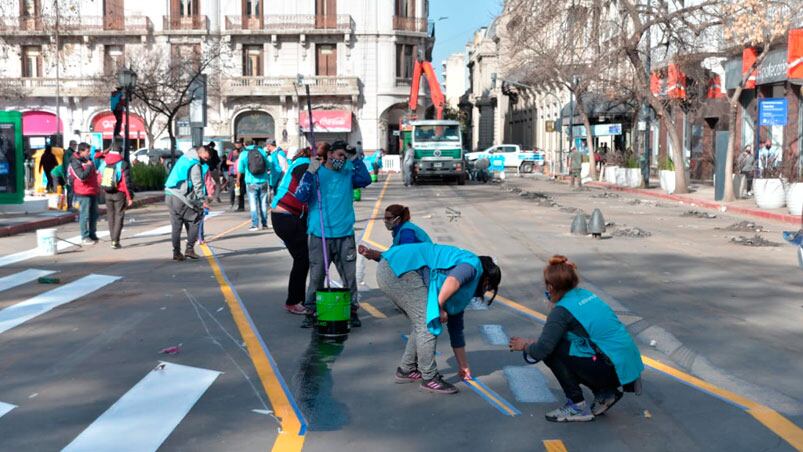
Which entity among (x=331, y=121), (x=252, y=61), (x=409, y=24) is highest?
(x=409, y=24)

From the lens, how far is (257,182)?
2003 centimetres

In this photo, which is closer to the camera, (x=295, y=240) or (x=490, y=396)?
(x=490, y=396)

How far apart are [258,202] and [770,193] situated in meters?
13.5

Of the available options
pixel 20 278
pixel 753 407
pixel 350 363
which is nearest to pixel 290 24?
pixel 20 278

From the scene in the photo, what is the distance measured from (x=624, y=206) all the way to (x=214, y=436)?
948 inches

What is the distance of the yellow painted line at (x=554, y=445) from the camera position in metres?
5.77

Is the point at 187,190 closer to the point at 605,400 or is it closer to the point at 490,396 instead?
the point at 490,396

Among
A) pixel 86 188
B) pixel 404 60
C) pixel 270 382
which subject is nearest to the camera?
pixel 270 382

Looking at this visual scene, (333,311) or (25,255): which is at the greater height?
(333,311)

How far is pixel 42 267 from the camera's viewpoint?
14742 millimetres

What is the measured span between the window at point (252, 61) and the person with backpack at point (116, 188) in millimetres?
47653

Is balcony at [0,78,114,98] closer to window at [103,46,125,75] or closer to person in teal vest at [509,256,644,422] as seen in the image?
window at [103,46,125,75]

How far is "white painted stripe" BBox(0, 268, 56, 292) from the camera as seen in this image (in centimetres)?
1285

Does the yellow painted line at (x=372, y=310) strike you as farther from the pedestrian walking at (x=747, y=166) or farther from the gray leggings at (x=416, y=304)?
the pedestrian walking at (x=747, y=166)
